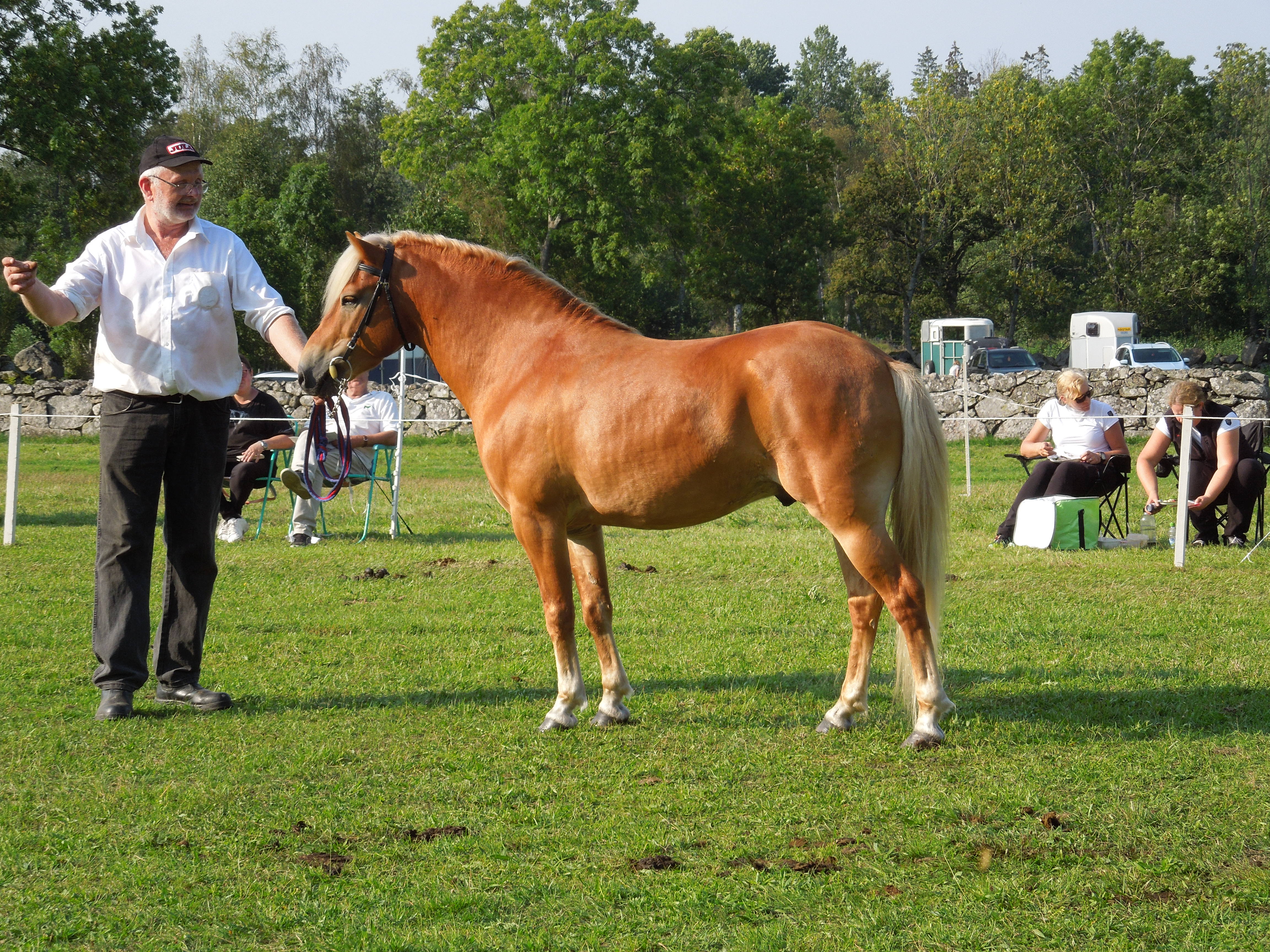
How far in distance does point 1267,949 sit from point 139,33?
2441 centimetres

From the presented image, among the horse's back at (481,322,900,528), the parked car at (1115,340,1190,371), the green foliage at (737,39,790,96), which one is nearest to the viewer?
the horse's back at (481,322,900,528)

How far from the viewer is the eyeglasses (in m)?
4.59

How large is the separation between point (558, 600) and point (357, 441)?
5.60 m

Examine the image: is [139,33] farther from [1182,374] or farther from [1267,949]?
[1267,949]

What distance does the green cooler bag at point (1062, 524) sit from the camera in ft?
30.1

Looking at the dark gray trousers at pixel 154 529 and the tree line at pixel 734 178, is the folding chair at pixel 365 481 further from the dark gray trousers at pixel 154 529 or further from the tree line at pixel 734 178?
the tree line at pixel 734 178

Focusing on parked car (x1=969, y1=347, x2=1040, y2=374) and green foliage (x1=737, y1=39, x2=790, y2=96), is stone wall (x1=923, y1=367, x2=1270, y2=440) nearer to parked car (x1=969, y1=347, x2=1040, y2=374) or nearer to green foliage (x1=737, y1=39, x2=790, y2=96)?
parked car (x1=969, y1=347, x2=1040, y2=374)

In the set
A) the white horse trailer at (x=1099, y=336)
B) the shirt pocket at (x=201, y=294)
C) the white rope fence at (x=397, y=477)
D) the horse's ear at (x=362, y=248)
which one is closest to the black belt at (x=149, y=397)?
the shirt pocket at (x=201, y=294)

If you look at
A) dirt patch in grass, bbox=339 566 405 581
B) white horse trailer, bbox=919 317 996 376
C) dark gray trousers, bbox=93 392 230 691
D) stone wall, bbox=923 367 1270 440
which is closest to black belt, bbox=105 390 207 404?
dark gray trousers, bbox=93 392 230 691

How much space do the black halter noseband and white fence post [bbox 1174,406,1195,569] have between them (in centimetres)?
617

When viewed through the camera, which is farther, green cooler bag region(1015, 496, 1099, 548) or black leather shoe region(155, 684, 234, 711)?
green cooler bag region(1015, 496, 1099, 548)

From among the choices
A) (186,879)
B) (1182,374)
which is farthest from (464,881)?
(1182,374)

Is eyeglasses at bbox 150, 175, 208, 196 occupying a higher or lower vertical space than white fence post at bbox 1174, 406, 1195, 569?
higher

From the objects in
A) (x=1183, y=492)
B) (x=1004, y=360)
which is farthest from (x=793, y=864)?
(x=1004, y=360)
